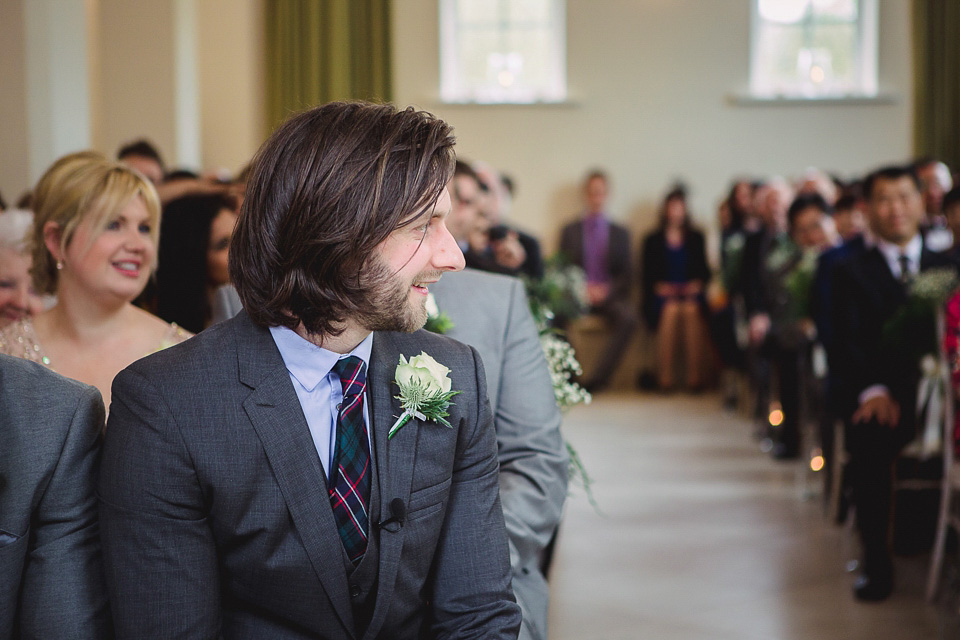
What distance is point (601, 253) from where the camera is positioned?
10.2m

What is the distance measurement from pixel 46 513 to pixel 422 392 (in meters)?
0.58

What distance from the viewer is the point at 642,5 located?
1020 cm

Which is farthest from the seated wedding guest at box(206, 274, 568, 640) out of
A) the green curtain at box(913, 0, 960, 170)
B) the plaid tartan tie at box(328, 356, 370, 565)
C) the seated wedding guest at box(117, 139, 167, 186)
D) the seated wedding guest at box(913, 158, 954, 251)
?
the green curtain at box(913, 0, 960, 170)

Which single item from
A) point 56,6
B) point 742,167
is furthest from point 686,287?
point 56,6

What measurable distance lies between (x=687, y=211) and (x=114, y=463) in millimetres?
9248

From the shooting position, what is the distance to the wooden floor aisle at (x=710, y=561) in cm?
357

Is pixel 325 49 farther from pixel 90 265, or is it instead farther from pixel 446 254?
pixel 446 254

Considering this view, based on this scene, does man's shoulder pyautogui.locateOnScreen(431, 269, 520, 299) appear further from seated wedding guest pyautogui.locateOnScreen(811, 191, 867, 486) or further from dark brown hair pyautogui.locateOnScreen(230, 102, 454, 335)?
seated wedding guest pyautogui.locateOnScreen(811, 191, 867, 486)

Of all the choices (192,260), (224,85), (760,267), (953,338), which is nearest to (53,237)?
(192,260)

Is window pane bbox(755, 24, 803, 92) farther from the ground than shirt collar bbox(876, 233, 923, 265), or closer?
farther from the ground

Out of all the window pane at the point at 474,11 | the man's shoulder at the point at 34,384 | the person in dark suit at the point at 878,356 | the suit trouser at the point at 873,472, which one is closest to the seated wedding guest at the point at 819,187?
the person in dark suit at the point at 878,356

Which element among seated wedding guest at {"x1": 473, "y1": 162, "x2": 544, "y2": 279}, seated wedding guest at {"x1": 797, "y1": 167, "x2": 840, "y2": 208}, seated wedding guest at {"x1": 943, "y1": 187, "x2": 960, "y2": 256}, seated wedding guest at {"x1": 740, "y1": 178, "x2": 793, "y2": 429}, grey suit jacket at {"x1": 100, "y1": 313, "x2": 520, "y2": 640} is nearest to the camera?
grey suit jacket at {"x1": 100, "y1": 313, "x2": 520, "y2": 640}

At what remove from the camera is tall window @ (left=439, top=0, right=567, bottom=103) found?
1036 centimetres

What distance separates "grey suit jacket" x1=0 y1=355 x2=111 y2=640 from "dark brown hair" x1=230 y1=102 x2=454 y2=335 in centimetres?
33
